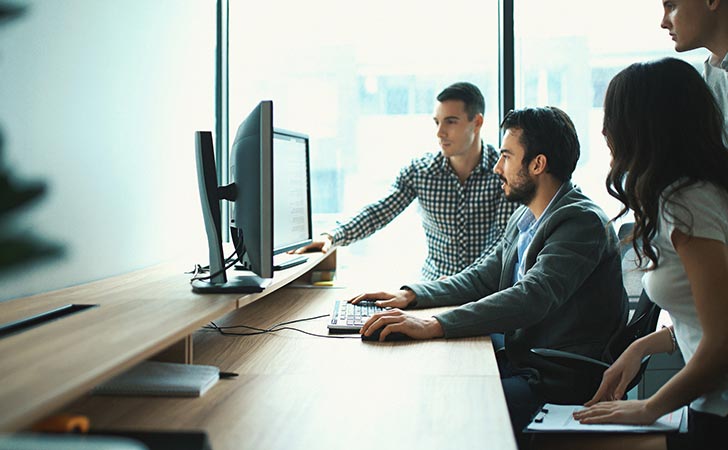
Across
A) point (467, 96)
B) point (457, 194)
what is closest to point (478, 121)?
point (467, 96)

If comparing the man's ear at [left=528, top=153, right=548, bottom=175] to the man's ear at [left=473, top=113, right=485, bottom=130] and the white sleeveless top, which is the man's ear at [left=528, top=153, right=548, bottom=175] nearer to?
the white sleeveless top

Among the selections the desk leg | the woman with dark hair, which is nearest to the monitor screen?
the desk leg

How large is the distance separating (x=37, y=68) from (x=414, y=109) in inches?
74.0

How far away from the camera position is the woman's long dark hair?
1.43m

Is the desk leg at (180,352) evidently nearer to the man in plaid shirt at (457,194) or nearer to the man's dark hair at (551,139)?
the man's dark hair at (551,139)

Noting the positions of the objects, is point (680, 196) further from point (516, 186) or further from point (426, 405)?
point (516, 186)

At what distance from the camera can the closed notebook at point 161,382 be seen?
1355mm

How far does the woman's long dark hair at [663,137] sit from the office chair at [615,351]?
0.76 ft

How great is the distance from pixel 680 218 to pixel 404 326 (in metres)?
0.71

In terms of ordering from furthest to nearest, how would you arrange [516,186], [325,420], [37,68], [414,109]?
[414,109] < [516,186] < [37,68] < [325,420]

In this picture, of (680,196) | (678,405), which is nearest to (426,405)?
(678,405)

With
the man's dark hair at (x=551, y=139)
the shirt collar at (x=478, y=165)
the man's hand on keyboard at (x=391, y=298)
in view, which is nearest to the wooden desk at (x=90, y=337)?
the man's hand on keyboard at (x=391, y=298)

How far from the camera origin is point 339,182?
342 centimetres

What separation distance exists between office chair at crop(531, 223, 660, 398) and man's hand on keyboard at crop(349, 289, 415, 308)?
1.40ft
